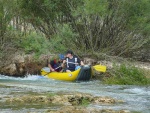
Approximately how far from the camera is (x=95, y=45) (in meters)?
17.5

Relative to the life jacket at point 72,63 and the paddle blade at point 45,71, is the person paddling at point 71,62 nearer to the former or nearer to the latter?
the life jacket at point 72,63

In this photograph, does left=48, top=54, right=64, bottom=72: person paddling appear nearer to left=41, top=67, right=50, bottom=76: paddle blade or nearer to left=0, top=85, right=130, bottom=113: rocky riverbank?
left=41, top=67, right=50, bottom=76: paddle blade

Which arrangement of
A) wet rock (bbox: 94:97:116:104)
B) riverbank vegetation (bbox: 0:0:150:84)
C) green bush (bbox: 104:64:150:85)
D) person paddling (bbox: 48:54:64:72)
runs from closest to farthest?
wet rock (bbox: 94:97:116:104), green bush (bbox: 104:64:150:85), person paddling (bbox: 48:54:64:72), riverbank vegetation (bbox: 0:0:150:84)

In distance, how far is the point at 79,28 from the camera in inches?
704

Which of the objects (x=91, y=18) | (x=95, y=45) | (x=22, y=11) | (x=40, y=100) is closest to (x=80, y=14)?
(x=91, y=18)

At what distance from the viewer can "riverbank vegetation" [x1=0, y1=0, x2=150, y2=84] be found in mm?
16219

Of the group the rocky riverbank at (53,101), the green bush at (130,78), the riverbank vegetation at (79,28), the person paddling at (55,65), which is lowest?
the rocky riverbank at (53,101)

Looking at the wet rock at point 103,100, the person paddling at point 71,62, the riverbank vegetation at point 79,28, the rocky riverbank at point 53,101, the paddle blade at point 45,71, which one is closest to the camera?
the rocky riverbank at point 53,101

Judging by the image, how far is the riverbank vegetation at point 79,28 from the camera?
53.2 ft

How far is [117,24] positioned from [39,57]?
3.81 m

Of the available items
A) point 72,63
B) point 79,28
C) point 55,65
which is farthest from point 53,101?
point 79,28

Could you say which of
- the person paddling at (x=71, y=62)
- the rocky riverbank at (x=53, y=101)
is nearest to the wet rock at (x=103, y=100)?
Result: the rocky riverbank at (x=53, y=101)

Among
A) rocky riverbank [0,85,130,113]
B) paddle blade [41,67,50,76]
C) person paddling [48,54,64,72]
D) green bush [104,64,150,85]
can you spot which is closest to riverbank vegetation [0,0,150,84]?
person paddling [48,54,64,72]

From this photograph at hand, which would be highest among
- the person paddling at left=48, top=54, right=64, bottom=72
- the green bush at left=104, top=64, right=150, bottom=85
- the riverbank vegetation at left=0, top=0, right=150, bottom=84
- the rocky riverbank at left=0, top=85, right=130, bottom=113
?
the riverbank vegetation at left=0, top=0, right=150, bottom=84
